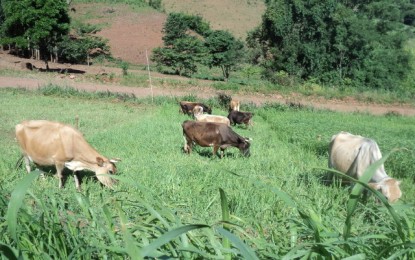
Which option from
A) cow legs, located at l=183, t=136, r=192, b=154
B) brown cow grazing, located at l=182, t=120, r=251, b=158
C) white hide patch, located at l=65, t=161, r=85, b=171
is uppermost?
white hide patch, located at l=65, t=161, r=85, b=171

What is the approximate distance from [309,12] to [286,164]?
2883 centimetres

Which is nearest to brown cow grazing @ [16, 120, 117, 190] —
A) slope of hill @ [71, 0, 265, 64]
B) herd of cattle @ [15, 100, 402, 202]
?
herd of cattle @ [15, 100, 402, 202]

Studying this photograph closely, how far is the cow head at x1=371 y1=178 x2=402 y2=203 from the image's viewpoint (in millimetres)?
6907

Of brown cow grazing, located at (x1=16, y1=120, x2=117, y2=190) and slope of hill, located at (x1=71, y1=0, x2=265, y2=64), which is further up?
slope of hill, located at (x1=71, y1=0, x2=265, y2=64)

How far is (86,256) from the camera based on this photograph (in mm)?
2588

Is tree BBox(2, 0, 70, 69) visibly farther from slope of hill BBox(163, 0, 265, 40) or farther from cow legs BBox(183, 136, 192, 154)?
slope of hill BBox(163, 0, 265, 40)

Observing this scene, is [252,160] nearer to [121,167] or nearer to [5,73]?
[121,167]

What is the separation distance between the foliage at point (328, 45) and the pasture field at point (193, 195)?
13.9m

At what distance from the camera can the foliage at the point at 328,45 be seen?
119ft

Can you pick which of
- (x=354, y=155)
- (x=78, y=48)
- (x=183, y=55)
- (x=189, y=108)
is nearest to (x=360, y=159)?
(x=354, y=155)

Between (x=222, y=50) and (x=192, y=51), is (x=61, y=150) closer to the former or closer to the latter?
(x=192, y=51)

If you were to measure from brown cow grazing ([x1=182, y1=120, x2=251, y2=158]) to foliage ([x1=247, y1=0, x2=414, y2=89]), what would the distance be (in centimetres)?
2678

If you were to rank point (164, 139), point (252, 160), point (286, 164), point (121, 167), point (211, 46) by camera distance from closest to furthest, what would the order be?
1. point (121, 167)
2. point (286, 164)
3. point (252, 160)
4. point (164, 139)
5. point (211, 46)

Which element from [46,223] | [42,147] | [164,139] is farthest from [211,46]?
[46,223]
